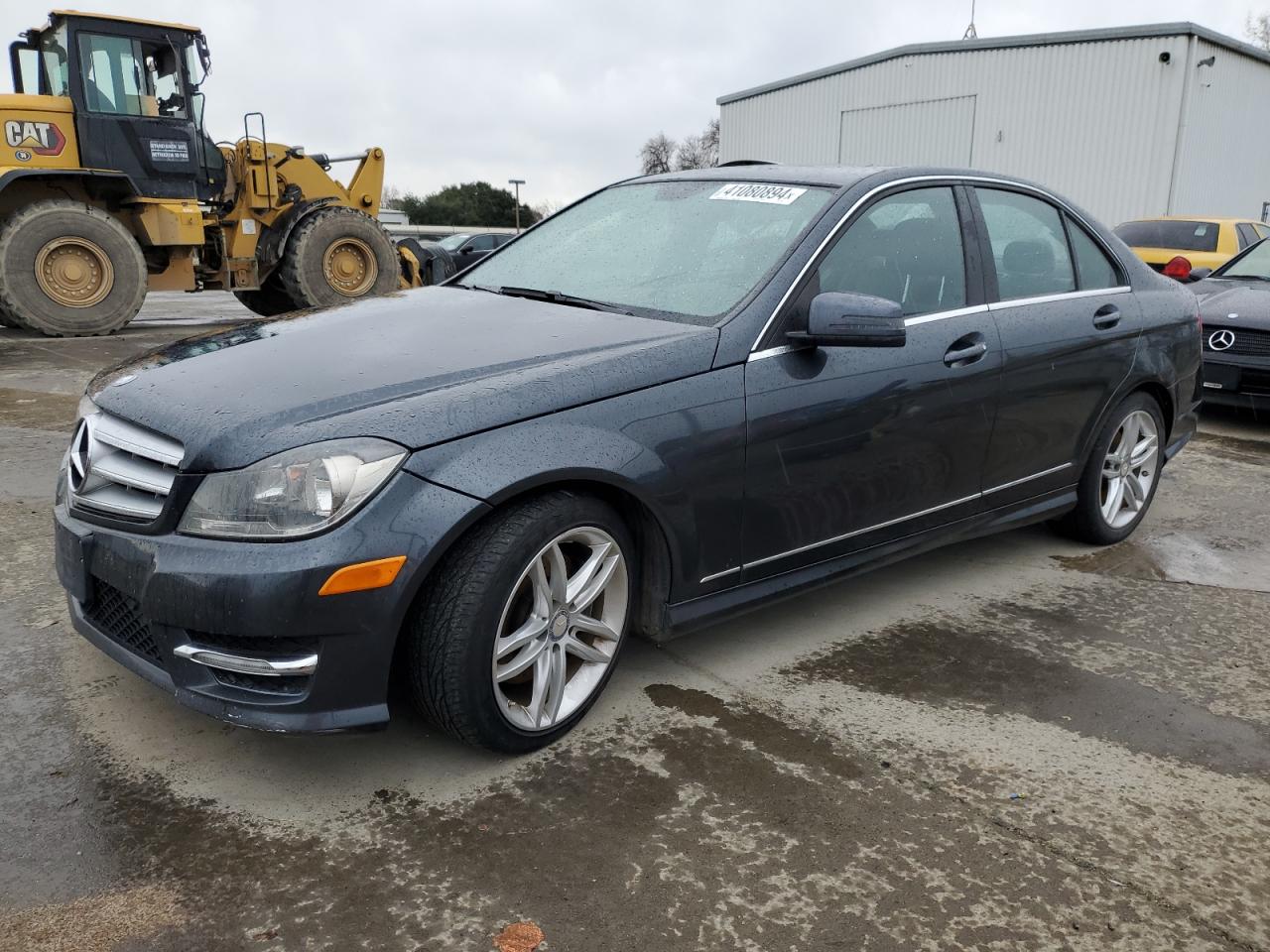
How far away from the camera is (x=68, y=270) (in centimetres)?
1064

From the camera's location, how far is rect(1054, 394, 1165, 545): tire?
438 cm

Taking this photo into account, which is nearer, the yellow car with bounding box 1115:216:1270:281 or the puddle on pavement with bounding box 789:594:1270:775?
the puddle on pavement with bounding box 789:594:1270:775

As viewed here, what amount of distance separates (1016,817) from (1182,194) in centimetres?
2129

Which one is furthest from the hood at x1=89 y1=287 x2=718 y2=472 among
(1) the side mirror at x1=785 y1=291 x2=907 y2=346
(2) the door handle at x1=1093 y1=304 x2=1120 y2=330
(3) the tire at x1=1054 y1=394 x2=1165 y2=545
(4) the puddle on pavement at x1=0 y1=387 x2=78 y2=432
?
(4) the puddle on pavement at x1=0 y1=387 x2=78 y2=432

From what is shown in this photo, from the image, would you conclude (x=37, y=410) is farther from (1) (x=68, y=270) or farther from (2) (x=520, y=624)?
(2) (x=520, y=624)

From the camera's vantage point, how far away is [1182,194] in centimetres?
2038

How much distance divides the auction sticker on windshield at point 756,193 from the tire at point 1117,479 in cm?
178

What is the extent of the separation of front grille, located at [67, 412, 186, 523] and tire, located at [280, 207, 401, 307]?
30.9ft

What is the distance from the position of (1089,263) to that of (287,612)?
3516mm

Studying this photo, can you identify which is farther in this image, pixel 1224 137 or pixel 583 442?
pixel 1224 137

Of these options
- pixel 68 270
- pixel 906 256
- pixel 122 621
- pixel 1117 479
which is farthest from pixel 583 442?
pixel 68 270

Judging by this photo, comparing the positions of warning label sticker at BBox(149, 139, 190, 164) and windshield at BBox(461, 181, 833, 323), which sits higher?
warning label sticker at BBox(149, 139, 190, 164)

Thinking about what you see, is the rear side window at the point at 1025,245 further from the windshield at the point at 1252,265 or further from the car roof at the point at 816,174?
the windshield at the point at 1252,265

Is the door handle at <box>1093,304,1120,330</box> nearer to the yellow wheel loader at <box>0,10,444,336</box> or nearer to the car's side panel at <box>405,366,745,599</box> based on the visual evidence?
the car's side panel at <box>405,366,745,599</box>
